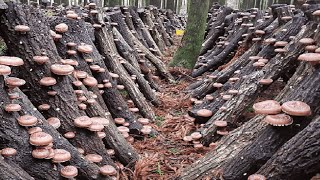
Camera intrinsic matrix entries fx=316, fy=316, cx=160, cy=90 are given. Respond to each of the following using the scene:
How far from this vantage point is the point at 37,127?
3.45 metres

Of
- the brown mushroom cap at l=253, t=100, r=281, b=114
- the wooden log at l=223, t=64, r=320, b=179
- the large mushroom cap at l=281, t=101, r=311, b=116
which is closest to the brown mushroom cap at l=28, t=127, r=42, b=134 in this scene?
the wooden log at l=223, t=64, r=320, b=179

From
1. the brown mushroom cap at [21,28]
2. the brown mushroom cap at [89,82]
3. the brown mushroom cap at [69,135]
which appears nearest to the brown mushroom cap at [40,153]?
the brown mushroom cap at [69,135]

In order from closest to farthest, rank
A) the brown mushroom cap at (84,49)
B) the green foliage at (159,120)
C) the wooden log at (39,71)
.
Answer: the wooden log at (39,71)
the brown mushroom cap at (84,49)
the green foliage at (159,120)

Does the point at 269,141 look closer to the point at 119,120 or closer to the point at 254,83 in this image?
the point at 254,83

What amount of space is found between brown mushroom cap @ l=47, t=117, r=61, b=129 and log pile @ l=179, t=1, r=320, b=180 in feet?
5.71

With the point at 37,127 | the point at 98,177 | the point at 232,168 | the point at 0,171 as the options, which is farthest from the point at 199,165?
the point at 0,171

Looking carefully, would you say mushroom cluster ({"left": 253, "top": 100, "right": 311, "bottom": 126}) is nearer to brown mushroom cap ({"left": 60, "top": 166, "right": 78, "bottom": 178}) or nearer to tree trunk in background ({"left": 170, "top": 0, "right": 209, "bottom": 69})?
brown mushroom cap ({"left": 60, "top": 166, "right": 78, "bottom": 178})

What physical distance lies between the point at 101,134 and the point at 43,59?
49.7 inches

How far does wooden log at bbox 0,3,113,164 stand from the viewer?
3.97 m

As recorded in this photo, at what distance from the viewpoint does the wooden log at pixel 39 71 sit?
3.97 meters

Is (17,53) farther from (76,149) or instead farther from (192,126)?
(192,126)

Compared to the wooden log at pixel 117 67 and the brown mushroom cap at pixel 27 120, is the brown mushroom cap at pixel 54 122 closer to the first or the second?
the brown mushroom cap at pixel 27 120

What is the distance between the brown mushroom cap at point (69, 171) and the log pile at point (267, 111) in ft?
4.82

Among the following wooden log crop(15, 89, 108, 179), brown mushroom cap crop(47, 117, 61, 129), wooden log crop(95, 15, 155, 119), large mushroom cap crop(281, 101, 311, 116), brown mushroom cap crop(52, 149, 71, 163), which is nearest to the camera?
large mushroom cap crop(281, 101, 311, 116)
